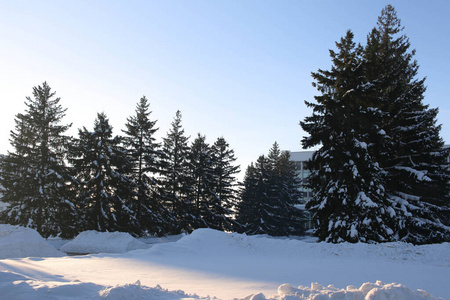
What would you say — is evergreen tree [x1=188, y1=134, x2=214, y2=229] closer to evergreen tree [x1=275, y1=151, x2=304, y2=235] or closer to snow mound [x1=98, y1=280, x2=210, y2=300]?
evergreen tree [x1=275, y1=151, x2=304, y2=235]

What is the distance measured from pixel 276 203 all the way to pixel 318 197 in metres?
28.5

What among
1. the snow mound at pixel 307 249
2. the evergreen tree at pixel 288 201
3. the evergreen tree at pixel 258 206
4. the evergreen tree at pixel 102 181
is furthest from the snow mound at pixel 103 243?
the evergreen tree at pixel 288 201

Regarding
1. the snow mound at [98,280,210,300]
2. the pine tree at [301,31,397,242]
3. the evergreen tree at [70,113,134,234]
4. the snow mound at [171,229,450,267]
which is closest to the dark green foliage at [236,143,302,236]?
the evergreen tree at [70,113,134,234]

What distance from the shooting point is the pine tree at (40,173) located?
100 feet

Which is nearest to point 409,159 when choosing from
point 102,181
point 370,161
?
point 370,161

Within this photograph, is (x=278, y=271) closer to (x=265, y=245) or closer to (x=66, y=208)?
(x=265, y=245)

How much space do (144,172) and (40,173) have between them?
1007cm

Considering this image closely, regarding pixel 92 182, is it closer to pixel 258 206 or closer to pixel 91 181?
pixel 91 181

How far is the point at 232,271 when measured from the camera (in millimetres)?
10945

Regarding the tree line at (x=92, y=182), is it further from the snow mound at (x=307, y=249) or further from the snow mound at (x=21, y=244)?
the snow mound at (x=307, y=249)

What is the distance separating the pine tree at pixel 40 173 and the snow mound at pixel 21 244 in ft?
42.6

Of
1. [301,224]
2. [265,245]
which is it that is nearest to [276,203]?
[301,224]

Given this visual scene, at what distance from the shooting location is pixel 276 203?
49.3 meters

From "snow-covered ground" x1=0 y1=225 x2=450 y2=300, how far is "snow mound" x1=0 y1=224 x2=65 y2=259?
5cm
